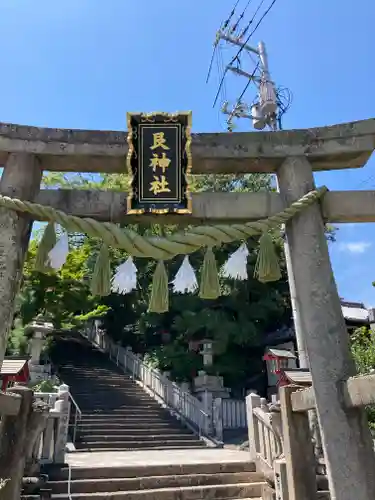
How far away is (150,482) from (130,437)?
5166 millimetres

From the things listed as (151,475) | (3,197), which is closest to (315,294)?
(3,197)

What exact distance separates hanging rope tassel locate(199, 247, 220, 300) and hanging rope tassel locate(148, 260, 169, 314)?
391 millimetres

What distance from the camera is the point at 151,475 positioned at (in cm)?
758

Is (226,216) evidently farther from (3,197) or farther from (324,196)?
(3,197)

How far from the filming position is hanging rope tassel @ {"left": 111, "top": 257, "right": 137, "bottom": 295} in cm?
465

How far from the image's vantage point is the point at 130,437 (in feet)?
40.0

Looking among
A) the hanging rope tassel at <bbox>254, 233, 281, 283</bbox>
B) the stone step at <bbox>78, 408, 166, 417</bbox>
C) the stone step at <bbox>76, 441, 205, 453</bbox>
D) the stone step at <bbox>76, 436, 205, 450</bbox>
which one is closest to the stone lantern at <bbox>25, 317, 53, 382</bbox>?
the stone step at <bbox>78, 408, 166, 417</bbox>

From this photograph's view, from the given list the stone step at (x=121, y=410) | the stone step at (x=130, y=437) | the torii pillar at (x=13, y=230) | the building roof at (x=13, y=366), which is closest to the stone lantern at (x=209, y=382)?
the stone step at (x=121, y=410)

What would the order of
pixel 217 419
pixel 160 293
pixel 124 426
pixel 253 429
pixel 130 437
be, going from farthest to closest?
1. pixel 217 419
2. pixel 124 426
3. pixel 130 437
4. pixel 253 429
5. pixel 160 293

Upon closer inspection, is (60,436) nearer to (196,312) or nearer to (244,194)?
(244,194)

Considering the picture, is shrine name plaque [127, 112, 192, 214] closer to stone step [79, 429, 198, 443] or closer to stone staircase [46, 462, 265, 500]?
stone staircase [46, 462, 265, 500]

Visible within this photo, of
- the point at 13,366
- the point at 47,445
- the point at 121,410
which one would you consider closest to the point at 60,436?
the point at 47,445

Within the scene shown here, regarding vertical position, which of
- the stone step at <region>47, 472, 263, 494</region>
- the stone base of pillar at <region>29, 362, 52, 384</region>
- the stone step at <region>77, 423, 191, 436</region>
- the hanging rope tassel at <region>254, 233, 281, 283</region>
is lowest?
the stone step at <region>47, 472, 263, 494</region>

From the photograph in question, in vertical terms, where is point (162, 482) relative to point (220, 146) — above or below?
below
